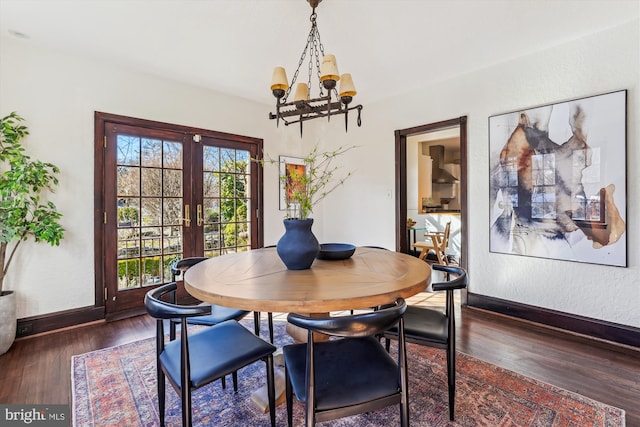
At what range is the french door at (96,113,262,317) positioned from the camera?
10.7ft

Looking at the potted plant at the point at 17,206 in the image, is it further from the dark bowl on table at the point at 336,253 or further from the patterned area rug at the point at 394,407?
the dark bowl on table at the point at 336,253

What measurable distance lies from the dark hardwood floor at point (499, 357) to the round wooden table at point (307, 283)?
1247 millimetres

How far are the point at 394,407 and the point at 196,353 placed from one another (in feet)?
3.92

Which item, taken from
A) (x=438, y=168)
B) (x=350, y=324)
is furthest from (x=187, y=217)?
(x=438, y=168)

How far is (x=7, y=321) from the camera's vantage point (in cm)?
249

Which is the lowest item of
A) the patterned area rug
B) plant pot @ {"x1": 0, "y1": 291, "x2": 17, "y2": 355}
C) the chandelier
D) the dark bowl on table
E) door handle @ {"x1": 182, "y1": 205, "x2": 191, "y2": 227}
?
the patterned area rug

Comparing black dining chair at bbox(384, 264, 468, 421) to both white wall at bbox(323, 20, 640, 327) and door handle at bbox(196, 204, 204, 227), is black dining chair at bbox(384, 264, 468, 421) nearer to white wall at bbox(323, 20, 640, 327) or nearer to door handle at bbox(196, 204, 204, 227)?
white wall at bbox(323, 20, 640, 327)

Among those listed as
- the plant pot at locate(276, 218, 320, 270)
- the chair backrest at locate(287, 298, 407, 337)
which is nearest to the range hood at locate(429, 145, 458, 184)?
the plant pot at locate(276, 218, 320, 270)

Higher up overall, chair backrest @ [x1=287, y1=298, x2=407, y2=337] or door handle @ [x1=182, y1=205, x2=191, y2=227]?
door handle @ [x1=182, y1=205, x2=191, y2=227]

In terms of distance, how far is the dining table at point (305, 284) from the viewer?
4.05 ft

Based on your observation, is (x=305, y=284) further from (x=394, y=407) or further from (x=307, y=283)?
(x=394, y=407)

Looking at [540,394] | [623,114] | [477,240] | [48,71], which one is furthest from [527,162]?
[48,71]

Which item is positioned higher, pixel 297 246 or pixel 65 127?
pixel 65 127

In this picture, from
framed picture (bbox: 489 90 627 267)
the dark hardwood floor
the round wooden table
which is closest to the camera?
the round wooden table
